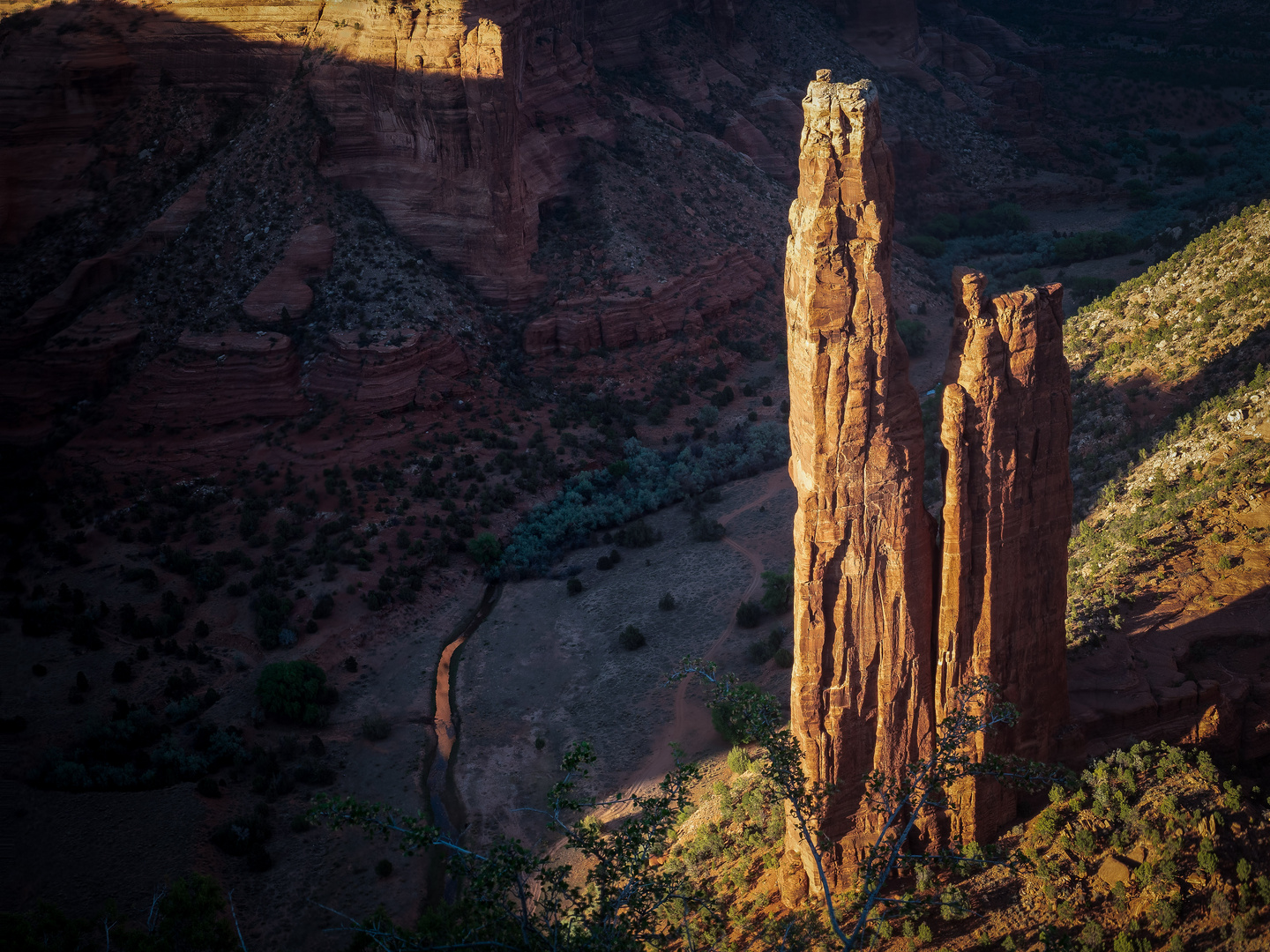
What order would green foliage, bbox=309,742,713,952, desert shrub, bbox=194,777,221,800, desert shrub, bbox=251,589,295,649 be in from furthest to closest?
desert shrub, bbox=251,589,295,649 < desert shrub, bbox=194,777,221,800 < green foliage, bbox=309,742,713,952

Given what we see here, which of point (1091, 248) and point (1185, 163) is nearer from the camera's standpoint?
point (1091, 248)

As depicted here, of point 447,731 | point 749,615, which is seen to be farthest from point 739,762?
point 447,731

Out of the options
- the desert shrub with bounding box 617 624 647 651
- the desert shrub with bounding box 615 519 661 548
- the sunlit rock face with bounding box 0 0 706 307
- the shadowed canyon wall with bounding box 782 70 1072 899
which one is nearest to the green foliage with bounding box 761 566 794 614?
the desert shrub with bounding box 617 624 647 651

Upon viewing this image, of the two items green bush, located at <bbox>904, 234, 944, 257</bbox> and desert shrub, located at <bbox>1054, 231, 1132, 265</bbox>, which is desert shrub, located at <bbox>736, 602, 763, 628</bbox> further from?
desert shrub, located at <bbox>1054, 231, 1132, 265</bbox>

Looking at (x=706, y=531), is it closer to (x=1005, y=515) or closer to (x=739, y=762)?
(x=739, y=762)

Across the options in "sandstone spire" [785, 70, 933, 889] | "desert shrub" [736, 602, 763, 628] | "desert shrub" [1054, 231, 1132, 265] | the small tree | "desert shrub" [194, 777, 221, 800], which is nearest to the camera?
"sandstone spire" [785, 70, 933, 889]

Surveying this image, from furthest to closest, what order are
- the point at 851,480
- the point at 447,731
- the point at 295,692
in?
the point at 295,692, the point at 447,731, the point at 851,480

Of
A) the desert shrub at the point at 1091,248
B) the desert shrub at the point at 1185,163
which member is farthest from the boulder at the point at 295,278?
the desert shrub at the point at 1185,163
